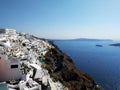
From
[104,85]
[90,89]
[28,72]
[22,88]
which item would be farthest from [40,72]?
[104,85]

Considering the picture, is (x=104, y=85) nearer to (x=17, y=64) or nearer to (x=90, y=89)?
(x=90, y=89)

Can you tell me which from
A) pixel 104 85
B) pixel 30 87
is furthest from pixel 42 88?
pixel 104 85

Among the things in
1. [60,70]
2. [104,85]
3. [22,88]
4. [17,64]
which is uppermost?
[17,64]

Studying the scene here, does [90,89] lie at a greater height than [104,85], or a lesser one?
greater

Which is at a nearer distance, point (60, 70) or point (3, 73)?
point (3, 73)

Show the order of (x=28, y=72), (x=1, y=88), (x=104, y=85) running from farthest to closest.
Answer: (x=104, y=85) → (x=28, y=72) → (x=1, y=88)

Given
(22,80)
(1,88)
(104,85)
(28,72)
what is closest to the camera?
(1,88)
